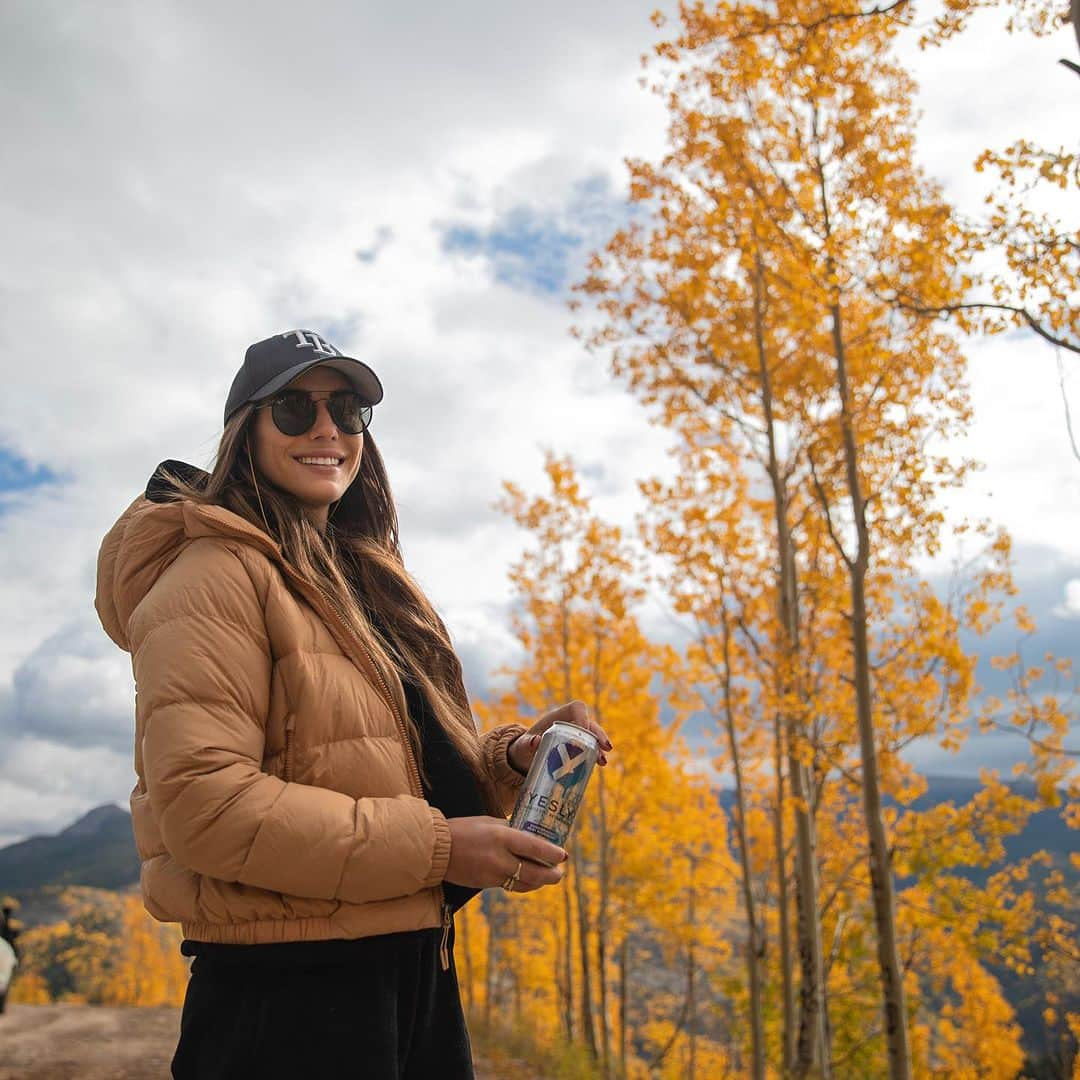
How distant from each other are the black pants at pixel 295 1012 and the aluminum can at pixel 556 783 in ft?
1.00

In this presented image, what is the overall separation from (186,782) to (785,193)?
7.68 meters

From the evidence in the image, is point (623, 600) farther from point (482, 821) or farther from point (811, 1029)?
point (482, 821)

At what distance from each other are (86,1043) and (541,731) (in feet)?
32.7

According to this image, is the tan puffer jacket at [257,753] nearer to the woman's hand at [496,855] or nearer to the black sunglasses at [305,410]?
the woman's hand at [496,855]

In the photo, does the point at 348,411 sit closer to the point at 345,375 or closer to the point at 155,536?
the point at 345,375

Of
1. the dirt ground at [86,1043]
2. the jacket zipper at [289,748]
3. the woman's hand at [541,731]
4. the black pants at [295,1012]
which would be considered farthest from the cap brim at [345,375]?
the dirt ground at [86,1043]

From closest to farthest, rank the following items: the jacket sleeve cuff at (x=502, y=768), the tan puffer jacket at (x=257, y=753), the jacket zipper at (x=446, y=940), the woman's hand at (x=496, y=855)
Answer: the tan puffer jacket at (x=257, y=753)
the woman's hand at (x=496, y=855)
the jacket zipper at (x=446, y=940)
the jacket sleeve cuff at (x=502, y=768)

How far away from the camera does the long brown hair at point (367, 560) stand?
1.63 m

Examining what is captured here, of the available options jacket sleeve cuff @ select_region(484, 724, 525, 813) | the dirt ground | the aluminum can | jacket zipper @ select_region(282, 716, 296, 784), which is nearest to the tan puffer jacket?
jacket zipper @ select_region(282, 716, 296, 784)

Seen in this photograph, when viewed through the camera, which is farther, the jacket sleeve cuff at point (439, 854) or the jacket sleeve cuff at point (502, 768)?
the jacket sleeve cuff at point (502, 768)

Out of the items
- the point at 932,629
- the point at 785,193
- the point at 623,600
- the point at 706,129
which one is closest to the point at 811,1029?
the point at 932,629

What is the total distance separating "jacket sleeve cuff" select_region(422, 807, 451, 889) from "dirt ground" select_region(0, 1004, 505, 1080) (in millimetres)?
8231

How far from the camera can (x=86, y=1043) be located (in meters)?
9.01

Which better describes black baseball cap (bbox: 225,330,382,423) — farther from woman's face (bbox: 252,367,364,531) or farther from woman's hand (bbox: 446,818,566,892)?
woman's hand (bbox: 446,818,566,892)
